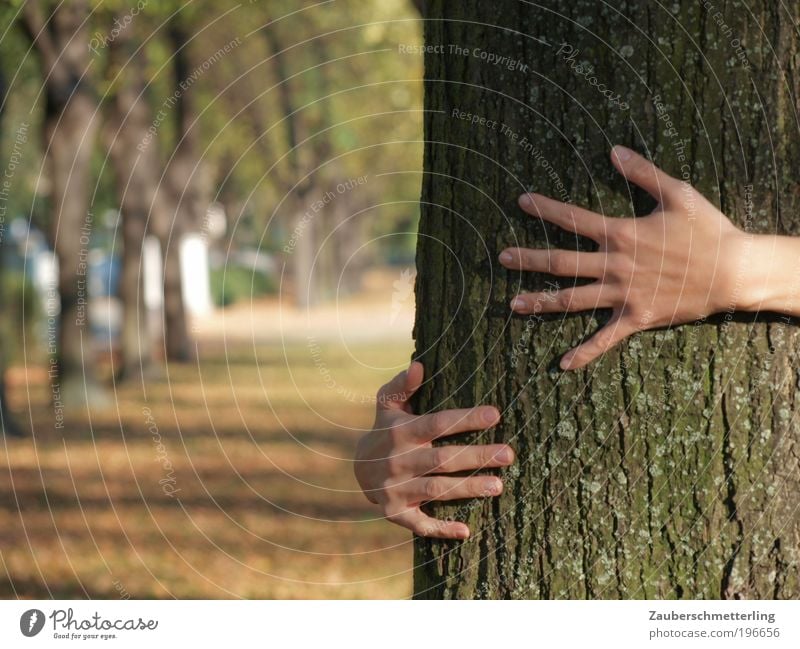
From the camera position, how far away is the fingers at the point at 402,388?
8.85ft

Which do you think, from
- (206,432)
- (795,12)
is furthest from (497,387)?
(206,432)

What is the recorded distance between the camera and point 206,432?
44.7ft

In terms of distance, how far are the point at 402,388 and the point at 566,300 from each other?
0.53 metres

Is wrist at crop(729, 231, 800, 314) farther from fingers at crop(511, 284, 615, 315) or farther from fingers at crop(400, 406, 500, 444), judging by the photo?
fingers at crop(400, 406, 500, 444)

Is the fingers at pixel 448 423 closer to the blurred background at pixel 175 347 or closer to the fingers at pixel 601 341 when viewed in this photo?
the fingers at pixel 601 341

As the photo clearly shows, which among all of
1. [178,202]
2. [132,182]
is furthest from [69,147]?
[178,202]

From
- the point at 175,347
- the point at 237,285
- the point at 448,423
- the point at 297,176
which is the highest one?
the point at 297,176

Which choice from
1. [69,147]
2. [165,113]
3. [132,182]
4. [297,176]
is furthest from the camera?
[297,176]

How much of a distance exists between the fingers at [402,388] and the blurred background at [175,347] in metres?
0.59

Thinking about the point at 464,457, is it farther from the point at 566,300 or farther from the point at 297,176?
the point at 297,176

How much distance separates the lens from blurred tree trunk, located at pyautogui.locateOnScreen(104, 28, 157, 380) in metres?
15.6

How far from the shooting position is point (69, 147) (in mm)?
12867

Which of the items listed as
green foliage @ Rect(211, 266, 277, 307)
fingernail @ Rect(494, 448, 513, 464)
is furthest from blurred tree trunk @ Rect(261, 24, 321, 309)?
fingernail @ Rect(494, 448, 513, 464)
